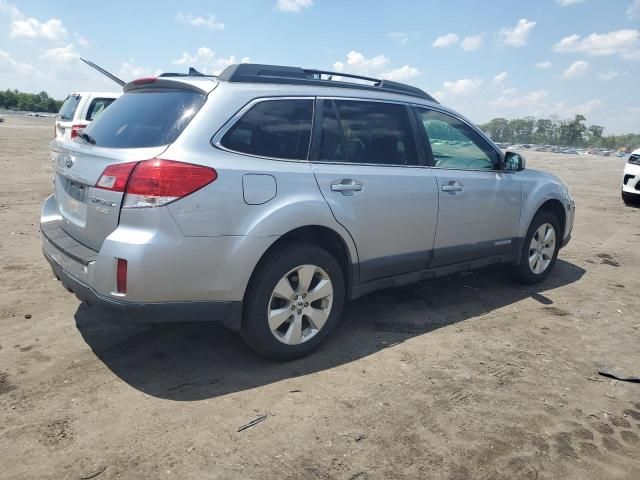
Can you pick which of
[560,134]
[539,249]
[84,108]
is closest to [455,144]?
[539,249]

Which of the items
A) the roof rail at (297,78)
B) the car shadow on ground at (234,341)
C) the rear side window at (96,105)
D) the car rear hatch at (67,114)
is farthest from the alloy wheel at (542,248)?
the car rear hatch at (67,114)

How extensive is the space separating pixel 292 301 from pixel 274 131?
113cm

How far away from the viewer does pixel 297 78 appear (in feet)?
12.3

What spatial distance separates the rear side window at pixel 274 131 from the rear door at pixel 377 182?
11cm

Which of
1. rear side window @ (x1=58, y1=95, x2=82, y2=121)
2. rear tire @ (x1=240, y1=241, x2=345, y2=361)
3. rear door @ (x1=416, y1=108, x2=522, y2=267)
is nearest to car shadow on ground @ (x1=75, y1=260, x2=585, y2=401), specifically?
Result: rear tire @ (x1=240, y1=241, x2=345, y2=361)

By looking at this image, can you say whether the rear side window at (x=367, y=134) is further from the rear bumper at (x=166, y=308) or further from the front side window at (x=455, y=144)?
the rear bumper at (x=166, y=308)

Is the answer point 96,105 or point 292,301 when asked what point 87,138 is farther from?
point 96,105

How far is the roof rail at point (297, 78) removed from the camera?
3.46 metres

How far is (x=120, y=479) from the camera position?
2389mm

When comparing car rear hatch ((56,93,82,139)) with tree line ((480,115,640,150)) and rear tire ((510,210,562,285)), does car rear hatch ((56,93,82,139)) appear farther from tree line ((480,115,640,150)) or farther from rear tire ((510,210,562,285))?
tree line ((480,115,640,150))

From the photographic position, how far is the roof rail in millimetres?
3455

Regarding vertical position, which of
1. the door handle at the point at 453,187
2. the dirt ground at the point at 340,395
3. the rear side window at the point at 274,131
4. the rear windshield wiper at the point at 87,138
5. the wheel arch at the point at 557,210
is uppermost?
the rear side window at the point at 274,131

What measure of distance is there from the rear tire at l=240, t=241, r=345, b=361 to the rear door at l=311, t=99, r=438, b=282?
13.3 inches

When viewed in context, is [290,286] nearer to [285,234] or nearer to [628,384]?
[285,234]
